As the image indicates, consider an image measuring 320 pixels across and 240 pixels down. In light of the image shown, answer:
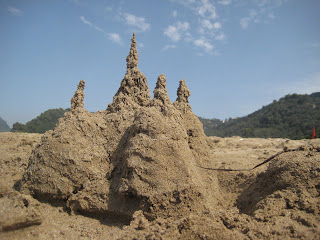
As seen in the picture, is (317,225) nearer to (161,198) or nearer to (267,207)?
(267,207)

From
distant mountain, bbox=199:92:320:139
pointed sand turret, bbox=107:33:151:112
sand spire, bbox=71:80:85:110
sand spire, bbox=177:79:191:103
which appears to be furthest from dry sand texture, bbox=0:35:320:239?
distant mountain, bbox=199:92:320:139

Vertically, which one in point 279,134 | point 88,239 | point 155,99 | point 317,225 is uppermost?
point 279,134

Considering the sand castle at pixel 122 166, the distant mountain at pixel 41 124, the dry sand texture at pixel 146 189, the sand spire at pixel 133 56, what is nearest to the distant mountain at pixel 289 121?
the dry sand texture at pixel 146 189

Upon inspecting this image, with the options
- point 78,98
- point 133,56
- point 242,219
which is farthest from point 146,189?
point 133,56

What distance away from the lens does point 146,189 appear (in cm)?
332

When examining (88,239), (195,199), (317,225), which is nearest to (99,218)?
(88,239)

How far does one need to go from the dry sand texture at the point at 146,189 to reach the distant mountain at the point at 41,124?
29057 mm

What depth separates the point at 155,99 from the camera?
4344 mm

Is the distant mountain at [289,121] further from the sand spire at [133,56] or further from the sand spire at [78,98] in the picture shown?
the sand spire at [78,98]

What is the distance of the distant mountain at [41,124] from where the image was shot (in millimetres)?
30573

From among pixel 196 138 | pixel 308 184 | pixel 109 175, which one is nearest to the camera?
pixel 308 184

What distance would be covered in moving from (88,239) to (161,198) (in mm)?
1080

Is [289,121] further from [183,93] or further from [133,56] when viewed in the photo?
[133,56]

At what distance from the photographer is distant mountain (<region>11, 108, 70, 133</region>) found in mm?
30573
